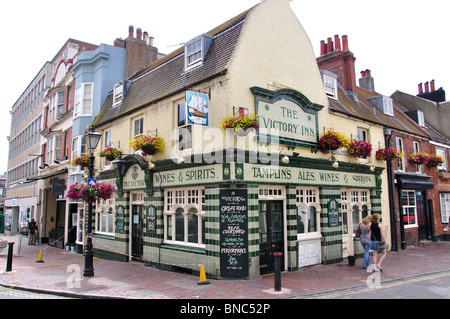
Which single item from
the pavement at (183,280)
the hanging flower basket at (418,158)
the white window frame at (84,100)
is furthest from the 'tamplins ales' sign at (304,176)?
the white window frame at (84,100)

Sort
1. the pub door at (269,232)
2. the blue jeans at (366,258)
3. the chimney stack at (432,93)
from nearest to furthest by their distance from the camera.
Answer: the pub door at (269,232), the blue jeans at (366,258), the chimney stack at (432,93)

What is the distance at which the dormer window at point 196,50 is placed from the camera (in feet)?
42.9

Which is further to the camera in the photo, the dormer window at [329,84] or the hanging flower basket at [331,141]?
the dormer window at [329,84]

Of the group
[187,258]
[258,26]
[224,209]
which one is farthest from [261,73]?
[187,258]

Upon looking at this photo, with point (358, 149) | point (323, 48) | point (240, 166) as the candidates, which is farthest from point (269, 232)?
point (323, 48)

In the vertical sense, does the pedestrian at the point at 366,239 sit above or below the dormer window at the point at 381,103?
below

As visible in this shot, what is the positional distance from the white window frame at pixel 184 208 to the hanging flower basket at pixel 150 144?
5.61 ft

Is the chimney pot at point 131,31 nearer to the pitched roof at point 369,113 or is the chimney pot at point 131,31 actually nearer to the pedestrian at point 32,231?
the pitched roof at point 369,113

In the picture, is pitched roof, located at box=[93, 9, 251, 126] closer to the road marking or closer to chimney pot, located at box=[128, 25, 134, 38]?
chimney pot, located at box=[128, 25, 134, 38]

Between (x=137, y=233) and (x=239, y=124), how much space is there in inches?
312

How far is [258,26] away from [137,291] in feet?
32.9

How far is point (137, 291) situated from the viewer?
31.0ft

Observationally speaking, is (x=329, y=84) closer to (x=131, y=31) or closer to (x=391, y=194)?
(x=391, y=194)

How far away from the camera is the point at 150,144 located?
13.3 m
